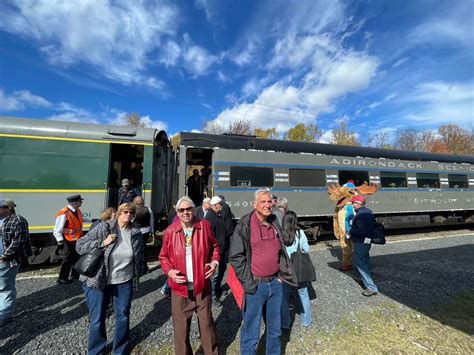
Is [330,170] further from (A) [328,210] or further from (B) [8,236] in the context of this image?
(B) [8,236]

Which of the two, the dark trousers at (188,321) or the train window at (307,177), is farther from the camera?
the train window at (307,177)

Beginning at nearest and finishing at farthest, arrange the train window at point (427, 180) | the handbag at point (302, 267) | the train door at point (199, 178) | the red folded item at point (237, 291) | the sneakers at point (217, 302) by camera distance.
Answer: the red folded item at point (237, 291), the handbag at point (302, 267), the sneakers at point (217, 302), the train door at point (199, 178), the train window at point (427, 180)

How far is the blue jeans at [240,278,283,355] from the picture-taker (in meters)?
2.41

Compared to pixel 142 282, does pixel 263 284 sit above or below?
above

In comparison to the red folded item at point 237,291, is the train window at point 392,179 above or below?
above

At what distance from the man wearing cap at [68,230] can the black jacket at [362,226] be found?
5287 millimetres

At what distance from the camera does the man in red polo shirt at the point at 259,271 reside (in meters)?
2.41

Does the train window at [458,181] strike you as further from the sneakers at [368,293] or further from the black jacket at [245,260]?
the black jacket at [245,260]

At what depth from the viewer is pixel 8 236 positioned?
321 centimetres

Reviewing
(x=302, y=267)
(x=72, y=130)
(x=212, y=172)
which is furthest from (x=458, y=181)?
(x=72, y=130)

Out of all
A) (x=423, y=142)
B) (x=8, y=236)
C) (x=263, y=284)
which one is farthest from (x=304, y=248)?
(x=423, y=142)

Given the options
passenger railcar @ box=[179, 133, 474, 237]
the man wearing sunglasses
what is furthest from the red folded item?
passenger railcar @ box=[179, 133, 474, 237]

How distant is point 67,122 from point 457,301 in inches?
360

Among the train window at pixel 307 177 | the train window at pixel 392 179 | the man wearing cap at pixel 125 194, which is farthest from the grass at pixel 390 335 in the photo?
the train window at pixel 392 179
